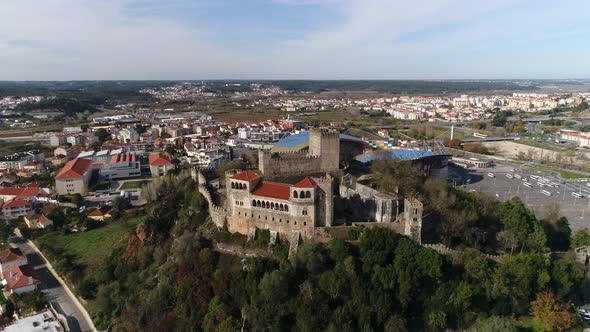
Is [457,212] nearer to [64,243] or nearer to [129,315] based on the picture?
[129,315]

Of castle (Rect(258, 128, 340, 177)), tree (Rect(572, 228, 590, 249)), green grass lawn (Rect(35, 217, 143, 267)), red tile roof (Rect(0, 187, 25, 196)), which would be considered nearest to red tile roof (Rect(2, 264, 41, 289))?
green grass lawn (Rect(35, 217, 143, 267))

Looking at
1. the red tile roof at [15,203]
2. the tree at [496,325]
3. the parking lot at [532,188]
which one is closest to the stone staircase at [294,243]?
the tree at [496,325]

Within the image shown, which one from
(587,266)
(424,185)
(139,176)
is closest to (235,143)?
(139,176)

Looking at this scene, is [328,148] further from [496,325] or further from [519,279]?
[496,325]

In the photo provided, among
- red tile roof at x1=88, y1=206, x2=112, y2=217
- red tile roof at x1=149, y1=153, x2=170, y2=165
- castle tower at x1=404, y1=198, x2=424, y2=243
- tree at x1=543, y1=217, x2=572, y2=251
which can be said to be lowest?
red tile roof at x1=88, y1=206, x2=112, y2=217

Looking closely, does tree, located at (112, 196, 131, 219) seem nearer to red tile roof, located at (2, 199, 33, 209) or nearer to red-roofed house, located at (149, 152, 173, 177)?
red tile roof, located at (2, 199, 33, 209)

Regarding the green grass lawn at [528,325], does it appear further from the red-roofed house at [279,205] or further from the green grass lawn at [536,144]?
the green grass lawn at [536,144]
